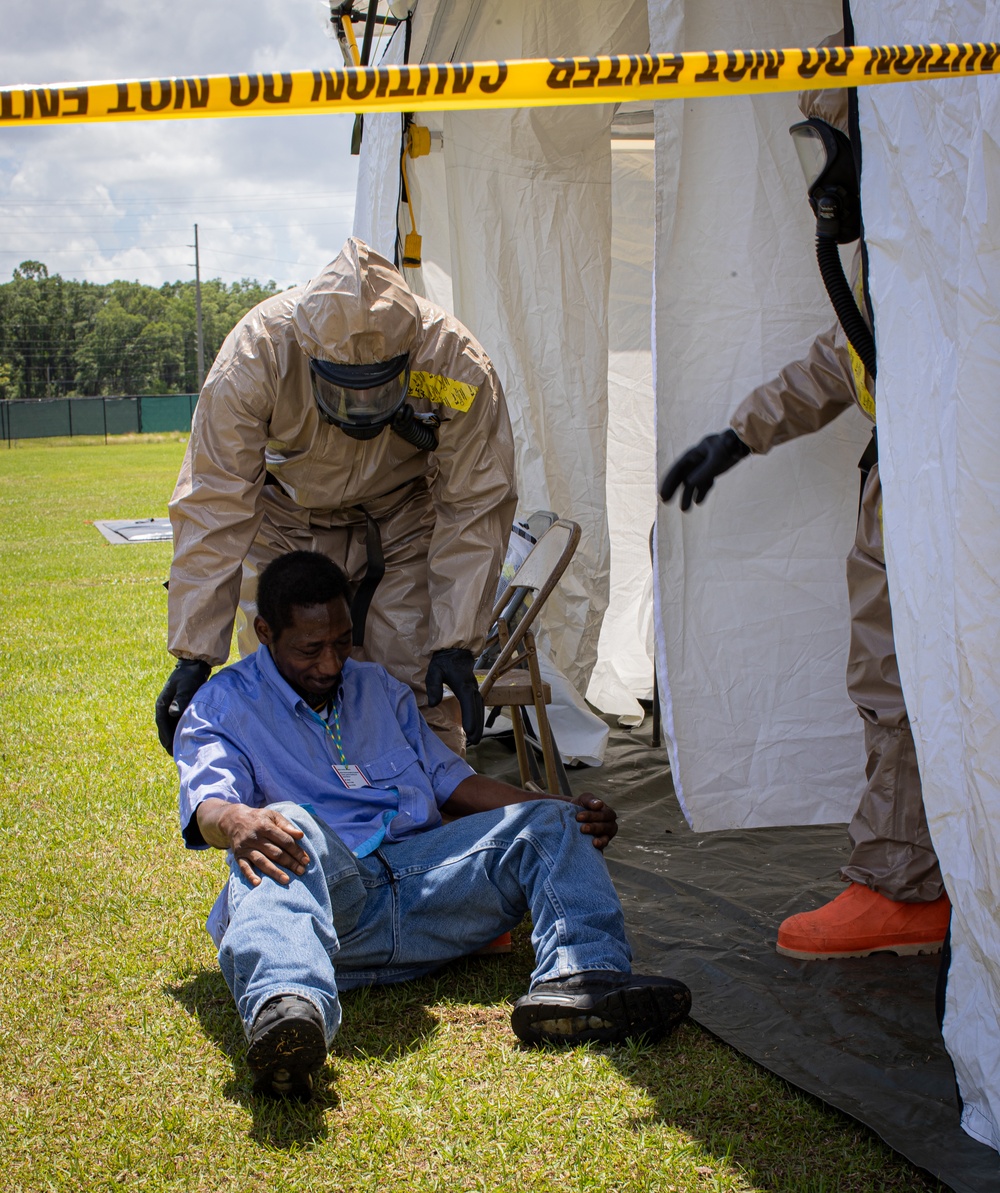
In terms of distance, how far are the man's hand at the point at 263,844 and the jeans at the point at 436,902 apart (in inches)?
1.1

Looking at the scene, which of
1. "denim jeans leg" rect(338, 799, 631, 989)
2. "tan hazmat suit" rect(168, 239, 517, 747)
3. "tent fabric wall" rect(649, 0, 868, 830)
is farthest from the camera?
"tent fabric wall" rect(649, 0, 868, 830)

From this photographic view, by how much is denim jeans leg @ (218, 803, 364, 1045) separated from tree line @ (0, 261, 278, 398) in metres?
67.6

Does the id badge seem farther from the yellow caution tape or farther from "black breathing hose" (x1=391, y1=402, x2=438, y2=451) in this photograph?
the yellow caution tape

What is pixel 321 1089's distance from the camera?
211 centimetres

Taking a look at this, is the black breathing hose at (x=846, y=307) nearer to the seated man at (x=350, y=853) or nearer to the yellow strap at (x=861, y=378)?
the yellow strap at (x=861, y=378)

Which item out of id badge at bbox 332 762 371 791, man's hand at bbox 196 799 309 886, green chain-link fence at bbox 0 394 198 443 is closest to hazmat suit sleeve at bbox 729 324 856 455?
id badge at bbox 332 762 371 791

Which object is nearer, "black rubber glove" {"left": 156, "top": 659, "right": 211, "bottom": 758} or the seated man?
the seated man

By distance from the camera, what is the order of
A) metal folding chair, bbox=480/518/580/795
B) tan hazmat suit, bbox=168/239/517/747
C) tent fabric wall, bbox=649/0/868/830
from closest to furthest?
tan hazmat suit, bbox=168/239/517/747
tent fabric wall, bbox=649/0/868/830
metal folding chair, bbox=480/518/580/795

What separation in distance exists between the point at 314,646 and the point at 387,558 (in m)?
0.75

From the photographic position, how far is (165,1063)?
2.22m

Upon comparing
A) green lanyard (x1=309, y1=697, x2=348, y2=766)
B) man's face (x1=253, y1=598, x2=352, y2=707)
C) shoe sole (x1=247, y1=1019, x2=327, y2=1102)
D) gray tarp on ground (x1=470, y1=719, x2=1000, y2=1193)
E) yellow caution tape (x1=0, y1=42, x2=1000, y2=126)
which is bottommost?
gray tarp on ground (x1=470, y1=719, x2=1000, y2=1193)

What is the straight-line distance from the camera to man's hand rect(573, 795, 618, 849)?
2.43 m

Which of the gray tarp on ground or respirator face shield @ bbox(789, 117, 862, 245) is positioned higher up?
respirator face shield @ bbox(789, 117, 862, 245)

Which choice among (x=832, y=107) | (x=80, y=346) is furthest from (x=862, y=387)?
(x=80, y=346)
